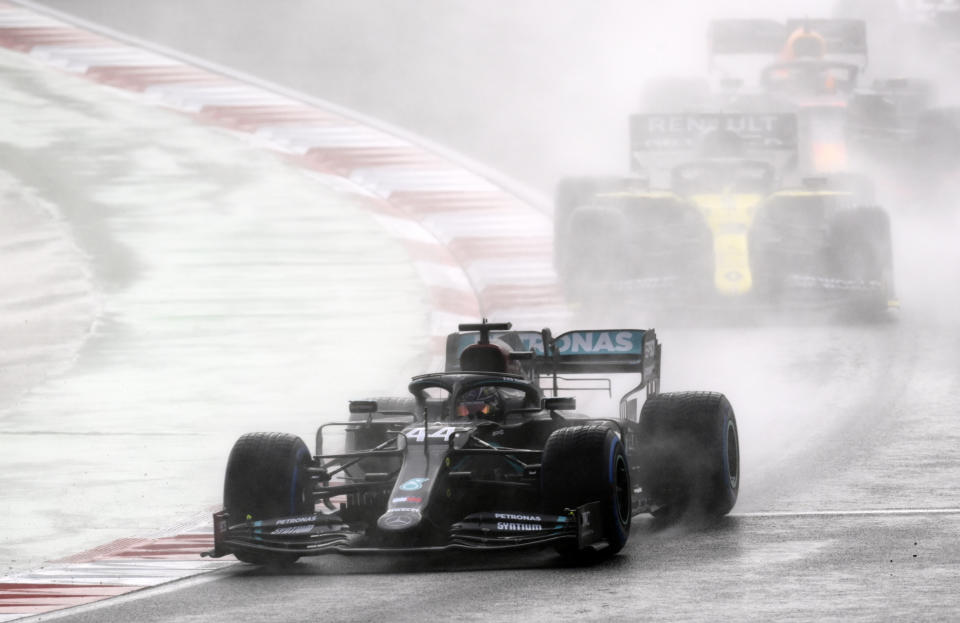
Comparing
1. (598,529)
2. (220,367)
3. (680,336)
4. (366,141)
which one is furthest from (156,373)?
(366,141)

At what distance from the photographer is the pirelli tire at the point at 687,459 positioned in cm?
1022

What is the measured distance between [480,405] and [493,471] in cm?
52

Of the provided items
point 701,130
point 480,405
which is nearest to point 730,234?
point 701,130

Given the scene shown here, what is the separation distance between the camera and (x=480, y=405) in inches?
390

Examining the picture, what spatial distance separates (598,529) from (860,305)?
34.7 ft

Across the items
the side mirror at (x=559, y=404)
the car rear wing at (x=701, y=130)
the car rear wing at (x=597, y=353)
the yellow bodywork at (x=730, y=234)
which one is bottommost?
the side mirror at (x=559, y=404)

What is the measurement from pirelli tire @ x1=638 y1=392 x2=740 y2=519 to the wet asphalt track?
197 millimetres

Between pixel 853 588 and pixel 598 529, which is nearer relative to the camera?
pixel 853 588

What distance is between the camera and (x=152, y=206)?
21.6 metres

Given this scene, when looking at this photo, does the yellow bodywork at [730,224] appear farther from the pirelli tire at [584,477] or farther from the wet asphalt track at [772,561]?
the pirelli tire at [584,477]

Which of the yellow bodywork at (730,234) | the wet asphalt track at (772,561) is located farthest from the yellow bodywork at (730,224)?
the wet asphalt track at (772,561)

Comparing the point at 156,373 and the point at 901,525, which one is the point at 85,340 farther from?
the point at 901,525

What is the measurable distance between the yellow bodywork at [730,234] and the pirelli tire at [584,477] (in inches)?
396

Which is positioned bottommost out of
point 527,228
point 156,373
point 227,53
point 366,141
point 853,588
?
point 853,588
